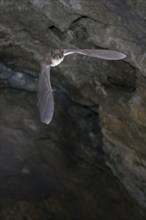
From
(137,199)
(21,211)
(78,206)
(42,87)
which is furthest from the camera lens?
(21,211)

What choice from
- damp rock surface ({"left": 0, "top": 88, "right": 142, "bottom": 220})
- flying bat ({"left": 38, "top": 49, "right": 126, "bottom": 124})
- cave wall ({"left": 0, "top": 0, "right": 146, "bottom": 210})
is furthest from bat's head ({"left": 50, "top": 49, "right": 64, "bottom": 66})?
damp rock surface ({"left": 0, "top": 88, "right": 142, "bottom": 220})

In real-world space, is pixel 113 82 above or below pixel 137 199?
above

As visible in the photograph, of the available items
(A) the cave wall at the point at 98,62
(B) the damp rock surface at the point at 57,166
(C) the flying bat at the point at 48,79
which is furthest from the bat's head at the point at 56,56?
(B) the damp rock surface at the point at 57,166

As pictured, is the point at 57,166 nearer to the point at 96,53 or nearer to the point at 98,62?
the point at 98,62

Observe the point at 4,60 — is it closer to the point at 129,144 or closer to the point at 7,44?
the point at 7,44

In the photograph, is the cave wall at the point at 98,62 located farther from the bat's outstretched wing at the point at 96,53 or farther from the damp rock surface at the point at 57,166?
the bat's outstretched wing at the point at 96,53

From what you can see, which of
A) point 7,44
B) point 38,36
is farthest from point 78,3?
point 7,44
